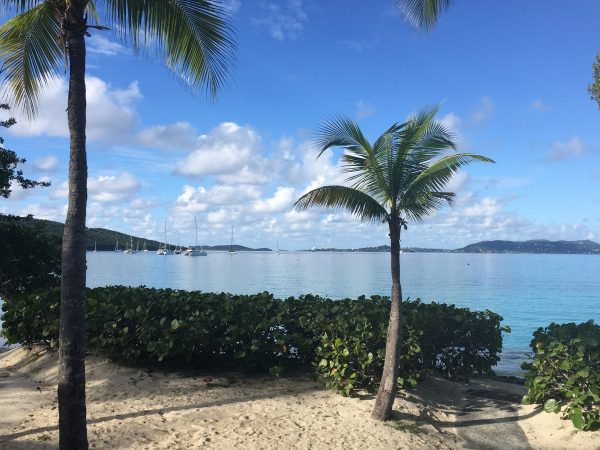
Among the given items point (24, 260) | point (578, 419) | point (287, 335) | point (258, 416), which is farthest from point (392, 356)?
point (24, 260)

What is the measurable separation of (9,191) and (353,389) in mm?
10516

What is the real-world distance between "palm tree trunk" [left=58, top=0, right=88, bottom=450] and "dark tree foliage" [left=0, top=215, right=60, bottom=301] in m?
9.25

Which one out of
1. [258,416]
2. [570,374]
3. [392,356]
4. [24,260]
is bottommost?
[258,416]

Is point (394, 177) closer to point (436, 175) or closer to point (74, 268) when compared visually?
point (436, 175)

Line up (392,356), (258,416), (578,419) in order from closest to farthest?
(578,419) < (258,416) < (392,356)

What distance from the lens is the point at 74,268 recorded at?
5.01 meters

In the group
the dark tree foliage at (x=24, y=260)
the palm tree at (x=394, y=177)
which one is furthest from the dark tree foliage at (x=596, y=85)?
the dark tree foliage at (x=24, y=260)

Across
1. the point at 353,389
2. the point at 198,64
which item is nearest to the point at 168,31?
the point at 198,64

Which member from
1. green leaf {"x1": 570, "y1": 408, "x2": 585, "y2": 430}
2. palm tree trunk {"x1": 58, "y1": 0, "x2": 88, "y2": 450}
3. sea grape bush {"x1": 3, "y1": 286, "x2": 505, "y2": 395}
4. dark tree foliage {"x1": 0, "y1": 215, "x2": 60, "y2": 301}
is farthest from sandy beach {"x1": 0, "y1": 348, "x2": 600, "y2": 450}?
dark tree foliage {"x1": 0, "y1": 215, "x2": 60, "y2": 301}

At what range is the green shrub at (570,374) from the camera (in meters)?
6.46

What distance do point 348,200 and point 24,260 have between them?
9.80 meters

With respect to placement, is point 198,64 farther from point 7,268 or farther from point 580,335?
point 7,268

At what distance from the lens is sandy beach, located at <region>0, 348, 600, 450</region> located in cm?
621

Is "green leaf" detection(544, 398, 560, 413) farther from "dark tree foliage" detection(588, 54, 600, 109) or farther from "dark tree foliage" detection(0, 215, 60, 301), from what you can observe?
"dark tree foliage" detection(0, 215, 60, 301)
